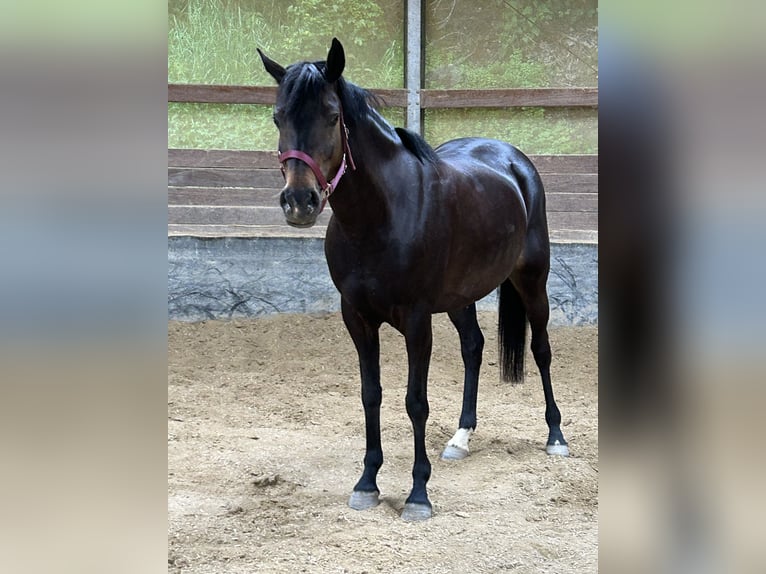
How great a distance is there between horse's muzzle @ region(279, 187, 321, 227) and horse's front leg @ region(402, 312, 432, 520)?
2.40ft

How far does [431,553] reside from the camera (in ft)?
8.57

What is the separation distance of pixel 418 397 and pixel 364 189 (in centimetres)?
95

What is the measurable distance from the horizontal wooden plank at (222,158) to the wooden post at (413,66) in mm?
1391

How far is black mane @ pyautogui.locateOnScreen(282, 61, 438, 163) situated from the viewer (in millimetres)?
2490

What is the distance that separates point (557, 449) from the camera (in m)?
3.82

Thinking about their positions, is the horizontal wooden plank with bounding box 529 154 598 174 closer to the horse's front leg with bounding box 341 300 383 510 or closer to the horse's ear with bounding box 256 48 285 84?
the horse's front leg with bounding box 341 300 383 510

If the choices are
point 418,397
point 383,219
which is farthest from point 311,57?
point 418,397

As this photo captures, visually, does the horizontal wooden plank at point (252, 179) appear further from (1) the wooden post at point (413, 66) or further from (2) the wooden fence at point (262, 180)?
(1) the wooden post at point (413, 66)

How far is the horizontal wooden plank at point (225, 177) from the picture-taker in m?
6.28

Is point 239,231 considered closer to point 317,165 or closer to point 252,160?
point 252,160
